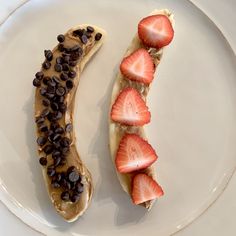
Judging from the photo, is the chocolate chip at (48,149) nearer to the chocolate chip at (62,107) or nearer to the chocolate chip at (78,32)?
the chocolate chip at (62,107)

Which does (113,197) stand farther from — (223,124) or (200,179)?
(223,124)

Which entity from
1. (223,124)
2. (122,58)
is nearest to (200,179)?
(223,124)

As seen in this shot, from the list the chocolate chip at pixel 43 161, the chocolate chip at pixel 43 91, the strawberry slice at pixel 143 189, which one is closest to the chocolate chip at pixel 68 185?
the chocolate chip at pixel 43 161

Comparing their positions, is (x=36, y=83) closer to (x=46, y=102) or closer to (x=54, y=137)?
(x=46, y=102)

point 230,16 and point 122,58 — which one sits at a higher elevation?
point 230,16

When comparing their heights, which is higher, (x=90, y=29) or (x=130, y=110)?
(x=90, y=29)

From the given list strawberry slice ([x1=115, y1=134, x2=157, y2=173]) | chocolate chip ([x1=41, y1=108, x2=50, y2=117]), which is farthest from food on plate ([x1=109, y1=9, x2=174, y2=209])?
chocolate chip ([x1=41, y1=108, x2=50, y2=117])

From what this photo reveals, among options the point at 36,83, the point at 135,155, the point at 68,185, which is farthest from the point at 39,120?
the point at 135,155
